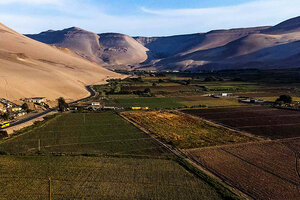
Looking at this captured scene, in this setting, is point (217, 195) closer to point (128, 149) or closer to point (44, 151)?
point (128, 149)

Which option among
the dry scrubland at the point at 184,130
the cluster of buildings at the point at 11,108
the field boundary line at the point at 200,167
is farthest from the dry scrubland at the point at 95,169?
the cluster of buildings at the point at 11,108

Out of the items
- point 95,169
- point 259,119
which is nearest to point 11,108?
point 95,169

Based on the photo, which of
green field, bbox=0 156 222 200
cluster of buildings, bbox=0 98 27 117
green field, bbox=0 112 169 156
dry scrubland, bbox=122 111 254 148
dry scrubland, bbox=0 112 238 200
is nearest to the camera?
green field, bbox=0 156 222 200

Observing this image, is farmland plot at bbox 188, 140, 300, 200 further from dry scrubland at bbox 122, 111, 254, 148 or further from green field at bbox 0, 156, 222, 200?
green field at bbox 0, 156, 222, 200

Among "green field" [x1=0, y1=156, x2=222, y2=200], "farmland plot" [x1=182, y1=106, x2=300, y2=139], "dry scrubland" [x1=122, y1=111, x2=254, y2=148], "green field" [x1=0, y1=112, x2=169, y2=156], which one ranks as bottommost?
"green field" [x1=0, y1=156, x2=222, y2=200]

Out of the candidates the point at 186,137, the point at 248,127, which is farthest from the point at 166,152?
the point at 248,127

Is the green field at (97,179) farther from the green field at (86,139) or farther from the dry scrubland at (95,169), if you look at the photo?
the green field at (86,139)

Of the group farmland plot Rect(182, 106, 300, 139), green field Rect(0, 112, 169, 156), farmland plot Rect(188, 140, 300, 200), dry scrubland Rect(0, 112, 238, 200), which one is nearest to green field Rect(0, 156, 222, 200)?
dry scrubland Rect(0, 112, 238, 200)

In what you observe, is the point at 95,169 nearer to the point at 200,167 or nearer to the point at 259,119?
the point at 200,167
